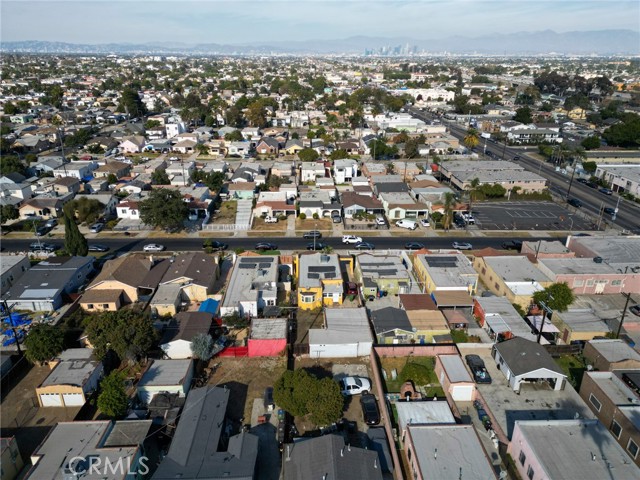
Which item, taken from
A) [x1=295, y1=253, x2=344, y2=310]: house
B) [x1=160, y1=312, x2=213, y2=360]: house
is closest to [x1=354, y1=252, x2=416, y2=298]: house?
[x1=295, y1=253, x2=344, y2=310]: house

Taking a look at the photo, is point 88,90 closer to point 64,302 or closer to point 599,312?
point 64,302

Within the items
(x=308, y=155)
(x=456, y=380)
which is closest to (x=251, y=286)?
(x=456, y=380)

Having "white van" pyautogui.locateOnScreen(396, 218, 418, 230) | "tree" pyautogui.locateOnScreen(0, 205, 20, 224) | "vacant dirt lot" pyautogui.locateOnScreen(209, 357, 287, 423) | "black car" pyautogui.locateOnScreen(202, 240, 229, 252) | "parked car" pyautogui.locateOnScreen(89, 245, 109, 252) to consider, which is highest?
"tree" pyautogui.locateOnScreen(0, 205, 20, 224)

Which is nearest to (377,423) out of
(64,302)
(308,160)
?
(64,302)

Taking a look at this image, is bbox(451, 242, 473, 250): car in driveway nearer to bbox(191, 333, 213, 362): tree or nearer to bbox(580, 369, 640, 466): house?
bbox(580, 369, 640, 466): house

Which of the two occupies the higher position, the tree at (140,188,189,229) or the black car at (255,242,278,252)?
the tree at (140,188,189,229)

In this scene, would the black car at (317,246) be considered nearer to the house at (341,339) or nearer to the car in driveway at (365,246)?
the car in driveway at (365,246)

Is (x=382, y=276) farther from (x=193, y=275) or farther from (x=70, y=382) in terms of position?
(x=70, y=382)
